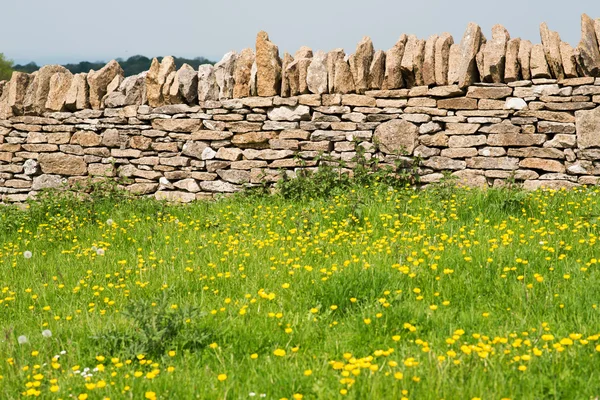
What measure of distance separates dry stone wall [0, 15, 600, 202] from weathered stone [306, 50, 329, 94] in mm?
13

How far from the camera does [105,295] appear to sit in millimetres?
4965

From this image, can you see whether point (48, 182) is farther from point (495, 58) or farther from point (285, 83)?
point (495, 58)

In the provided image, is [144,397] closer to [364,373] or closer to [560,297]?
[364,373]

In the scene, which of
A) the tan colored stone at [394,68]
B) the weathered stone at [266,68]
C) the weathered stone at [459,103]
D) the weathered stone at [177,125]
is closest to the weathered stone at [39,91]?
the weathered stone at [177,125]

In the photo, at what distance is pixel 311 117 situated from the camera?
8.30 metres

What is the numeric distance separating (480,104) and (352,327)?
4.75 metres

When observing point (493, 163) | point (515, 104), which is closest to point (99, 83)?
point (493, 163)

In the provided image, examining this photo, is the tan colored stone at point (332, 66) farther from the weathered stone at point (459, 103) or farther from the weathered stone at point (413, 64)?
the weathered stone at point (459, 103)

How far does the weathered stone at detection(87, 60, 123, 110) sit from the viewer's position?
29.9ft

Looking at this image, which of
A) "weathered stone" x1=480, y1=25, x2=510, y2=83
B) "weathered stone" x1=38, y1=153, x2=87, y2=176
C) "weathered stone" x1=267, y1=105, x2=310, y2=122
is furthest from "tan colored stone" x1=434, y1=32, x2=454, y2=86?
"weathered stone" x1=38, y1=153, x2=87, y2=176

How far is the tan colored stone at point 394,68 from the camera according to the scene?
793cm

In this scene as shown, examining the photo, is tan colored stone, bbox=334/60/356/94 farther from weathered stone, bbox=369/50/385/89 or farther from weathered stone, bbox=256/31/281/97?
weathered stone, bbox=256/31/281/97

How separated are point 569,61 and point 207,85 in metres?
4.68

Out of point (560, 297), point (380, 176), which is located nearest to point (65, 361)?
point (560, 297)
